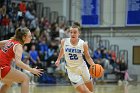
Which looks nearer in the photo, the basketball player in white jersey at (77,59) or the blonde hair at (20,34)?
the blonde hair at (20,34)

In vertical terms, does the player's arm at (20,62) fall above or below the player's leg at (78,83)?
above

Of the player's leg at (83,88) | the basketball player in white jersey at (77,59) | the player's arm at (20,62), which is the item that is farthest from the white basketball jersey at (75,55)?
the player's arm at (20,62)

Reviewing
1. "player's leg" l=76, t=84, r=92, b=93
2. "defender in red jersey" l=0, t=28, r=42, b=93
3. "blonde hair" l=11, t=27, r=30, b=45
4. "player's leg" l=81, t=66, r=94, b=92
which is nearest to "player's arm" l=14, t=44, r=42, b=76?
"defender in red jersey" l=0, t=28, r=42, b=93

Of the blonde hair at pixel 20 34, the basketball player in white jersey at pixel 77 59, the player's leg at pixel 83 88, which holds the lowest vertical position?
the player's leg at pixel 83 88

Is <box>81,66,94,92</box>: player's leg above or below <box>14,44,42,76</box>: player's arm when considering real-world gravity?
below

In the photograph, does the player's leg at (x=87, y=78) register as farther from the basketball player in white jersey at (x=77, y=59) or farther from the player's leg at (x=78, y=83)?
the player's leg at (x=78, y=83)

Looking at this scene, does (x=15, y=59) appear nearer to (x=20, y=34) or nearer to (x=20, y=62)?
(x=20, y=62)

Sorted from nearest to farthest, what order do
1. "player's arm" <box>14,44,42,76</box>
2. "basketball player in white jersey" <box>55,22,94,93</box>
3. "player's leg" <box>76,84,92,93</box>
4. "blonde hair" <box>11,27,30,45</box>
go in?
1. "player's arm" <box>14,44,42,76</box>
2. "blonde hair" <box>11,27,30,45</box>
3. "player's leg" <box>76,84,92,93</box>
4. "basketball player in white jersey" <box>55,22,94,93</box>

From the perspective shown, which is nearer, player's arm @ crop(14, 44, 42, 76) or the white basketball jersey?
player's arm @ crop(14, 44, 42, 76)

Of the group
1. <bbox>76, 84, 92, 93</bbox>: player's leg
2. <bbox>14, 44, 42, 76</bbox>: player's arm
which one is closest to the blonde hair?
<bbox>14, 44, 42, 76</bbox>: player's arm

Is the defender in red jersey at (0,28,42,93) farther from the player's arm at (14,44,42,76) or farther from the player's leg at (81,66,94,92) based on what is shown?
the player's leg at (81,66,94,92)

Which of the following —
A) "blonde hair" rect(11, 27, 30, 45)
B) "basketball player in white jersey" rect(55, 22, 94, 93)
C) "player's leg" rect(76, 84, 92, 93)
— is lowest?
"player's leg" rect(76, 84, 92, 93)

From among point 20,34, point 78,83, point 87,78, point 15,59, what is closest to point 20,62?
point 15,59

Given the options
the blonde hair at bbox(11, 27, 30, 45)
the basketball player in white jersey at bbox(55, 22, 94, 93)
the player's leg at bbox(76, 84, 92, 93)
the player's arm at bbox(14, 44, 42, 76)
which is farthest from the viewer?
the basketball player in white jersey at bbox(55, 22, 94, 93)
